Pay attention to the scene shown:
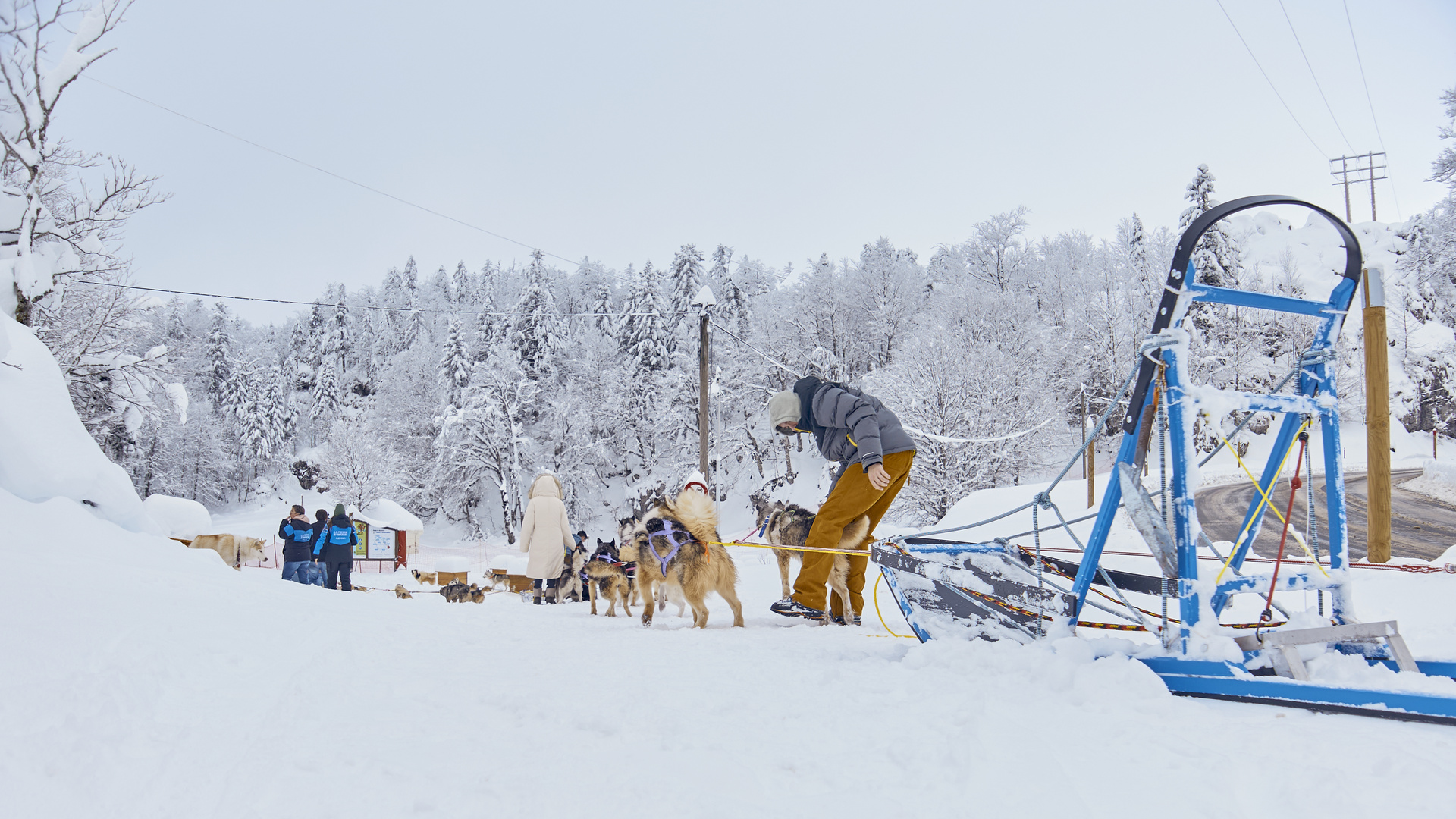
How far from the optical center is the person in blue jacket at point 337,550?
10.7 metres

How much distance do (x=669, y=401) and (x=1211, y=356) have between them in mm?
25265

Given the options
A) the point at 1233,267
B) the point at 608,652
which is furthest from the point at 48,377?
the point at 1233,267

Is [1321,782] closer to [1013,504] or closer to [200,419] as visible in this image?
[1013,504]

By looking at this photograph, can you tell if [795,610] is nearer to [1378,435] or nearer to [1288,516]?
[1288,516]

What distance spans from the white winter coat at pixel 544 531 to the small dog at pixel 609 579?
3.27 feet

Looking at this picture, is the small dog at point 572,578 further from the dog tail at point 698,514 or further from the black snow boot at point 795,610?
the black snow boot at point 795,610

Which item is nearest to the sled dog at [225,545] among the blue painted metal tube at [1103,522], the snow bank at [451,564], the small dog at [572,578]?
the small dog at [572,578]

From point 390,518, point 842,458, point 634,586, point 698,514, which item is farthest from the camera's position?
point 390,518

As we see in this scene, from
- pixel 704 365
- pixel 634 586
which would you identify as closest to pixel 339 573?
pixel 634 586

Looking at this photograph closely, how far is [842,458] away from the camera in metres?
5.29

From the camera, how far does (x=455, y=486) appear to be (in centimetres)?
3825

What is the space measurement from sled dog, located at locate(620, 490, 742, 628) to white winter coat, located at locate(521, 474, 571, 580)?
302cm

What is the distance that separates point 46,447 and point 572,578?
240 inches

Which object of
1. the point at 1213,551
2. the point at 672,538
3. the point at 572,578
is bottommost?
the point at 572,578
